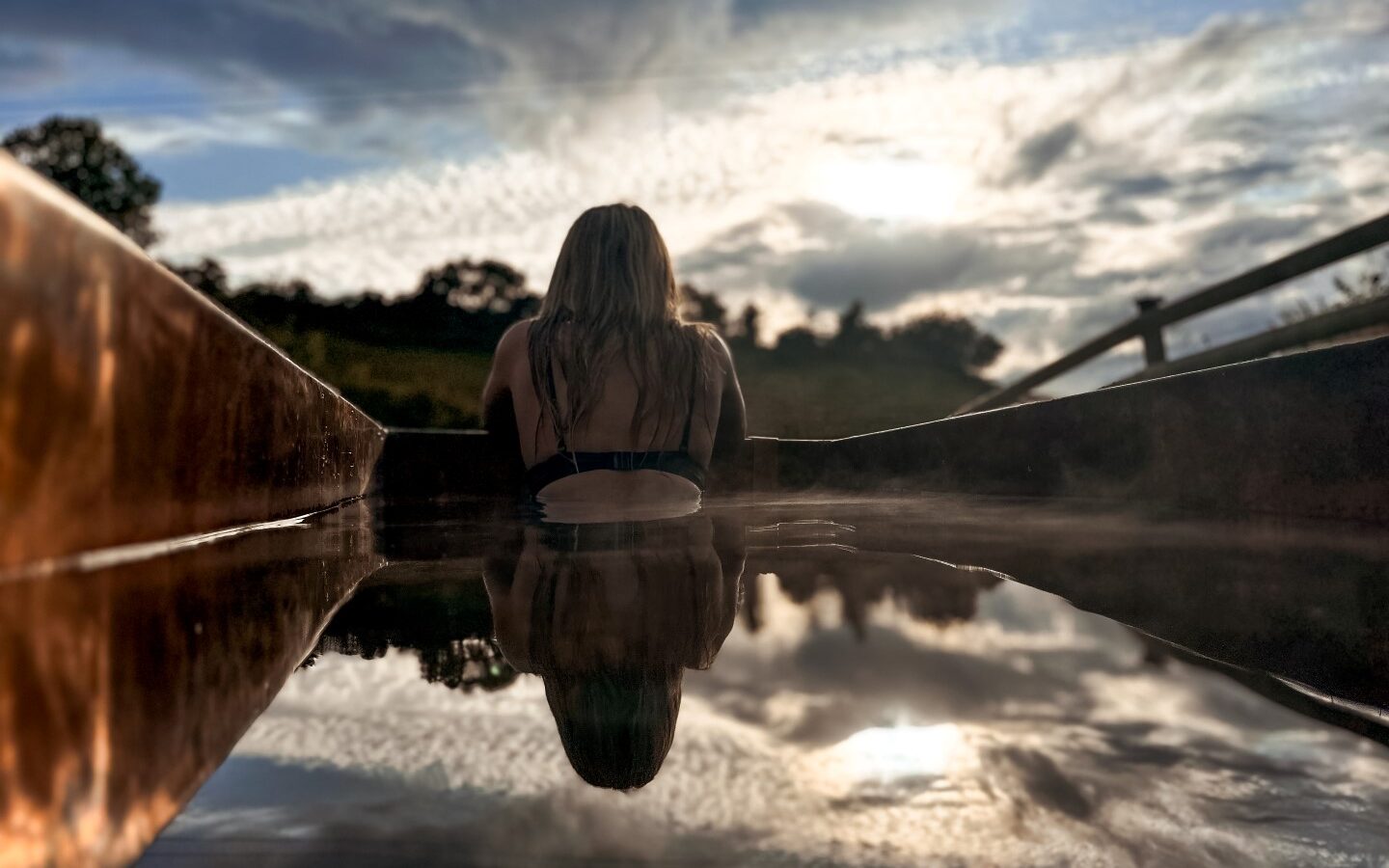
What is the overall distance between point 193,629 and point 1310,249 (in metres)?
5.41

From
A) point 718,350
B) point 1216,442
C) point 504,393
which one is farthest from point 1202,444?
point 504,393

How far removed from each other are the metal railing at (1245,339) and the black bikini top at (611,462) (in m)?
2.17

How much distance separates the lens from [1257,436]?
2.35 m

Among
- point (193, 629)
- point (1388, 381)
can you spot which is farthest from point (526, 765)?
point (1388, 381)

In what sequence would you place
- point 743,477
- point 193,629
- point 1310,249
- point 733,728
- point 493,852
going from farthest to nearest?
1. point 743,477
2. point 1310,249
3. point 193,629
4. point 733,728
5. point 493,852

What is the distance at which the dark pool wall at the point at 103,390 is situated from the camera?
0.98 meters

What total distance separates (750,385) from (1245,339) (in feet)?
51.8

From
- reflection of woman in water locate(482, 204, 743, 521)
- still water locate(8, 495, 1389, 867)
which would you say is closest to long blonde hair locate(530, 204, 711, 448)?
reflection of woman in water locate(482, 204, 743, 521)

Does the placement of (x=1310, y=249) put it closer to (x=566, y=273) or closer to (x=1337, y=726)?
(x=566, y=273)

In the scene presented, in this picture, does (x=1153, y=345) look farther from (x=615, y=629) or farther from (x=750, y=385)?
(x=750, y=385)

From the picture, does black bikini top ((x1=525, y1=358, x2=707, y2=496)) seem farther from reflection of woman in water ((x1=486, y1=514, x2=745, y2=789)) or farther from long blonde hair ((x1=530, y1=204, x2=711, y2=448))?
reflection of woman in water ((x1=486, y1=514, x2=745, y2=789))

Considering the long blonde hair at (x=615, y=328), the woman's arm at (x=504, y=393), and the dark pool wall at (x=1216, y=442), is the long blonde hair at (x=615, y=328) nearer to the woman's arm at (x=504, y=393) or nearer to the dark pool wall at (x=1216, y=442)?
the woman's arm at (x=504, y=393)

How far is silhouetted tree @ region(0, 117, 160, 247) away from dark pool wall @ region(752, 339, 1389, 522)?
89.4 ft

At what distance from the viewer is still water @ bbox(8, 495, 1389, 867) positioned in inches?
24.1
